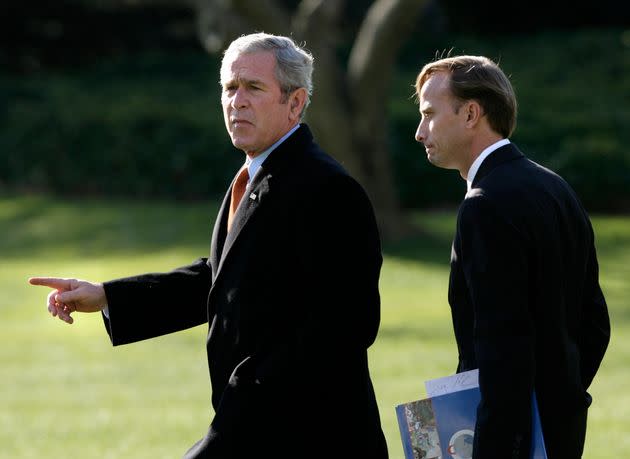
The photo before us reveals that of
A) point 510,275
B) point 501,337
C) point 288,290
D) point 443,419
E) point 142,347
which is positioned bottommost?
point 443,419

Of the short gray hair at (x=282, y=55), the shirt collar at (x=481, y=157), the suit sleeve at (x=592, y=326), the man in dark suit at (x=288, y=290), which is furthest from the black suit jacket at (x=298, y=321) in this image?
the suit sleeve at (x=592, y=326)

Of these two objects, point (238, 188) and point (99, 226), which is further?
point (99, 226)

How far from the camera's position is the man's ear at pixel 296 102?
4059mm

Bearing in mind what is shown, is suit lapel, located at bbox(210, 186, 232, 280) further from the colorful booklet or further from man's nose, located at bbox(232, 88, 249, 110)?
the colorful booklet

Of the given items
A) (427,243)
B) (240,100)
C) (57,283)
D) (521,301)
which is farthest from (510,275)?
(427,243)

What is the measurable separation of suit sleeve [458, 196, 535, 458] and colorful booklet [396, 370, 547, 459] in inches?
6.7

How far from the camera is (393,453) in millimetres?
8047

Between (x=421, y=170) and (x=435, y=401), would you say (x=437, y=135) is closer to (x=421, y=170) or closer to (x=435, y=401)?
(x=435, y=401)

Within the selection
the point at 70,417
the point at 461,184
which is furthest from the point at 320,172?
the point at 461,184

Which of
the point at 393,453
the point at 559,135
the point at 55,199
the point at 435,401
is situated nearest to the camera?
the point at 435,401

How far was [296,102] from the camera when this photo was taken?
407 cm

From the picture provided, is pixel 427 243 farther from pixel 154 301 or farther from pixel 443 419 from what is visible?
pixel 443 419

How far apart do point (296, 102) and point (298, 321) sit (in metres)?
0.70

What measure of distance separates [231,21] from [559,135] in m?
5.85
